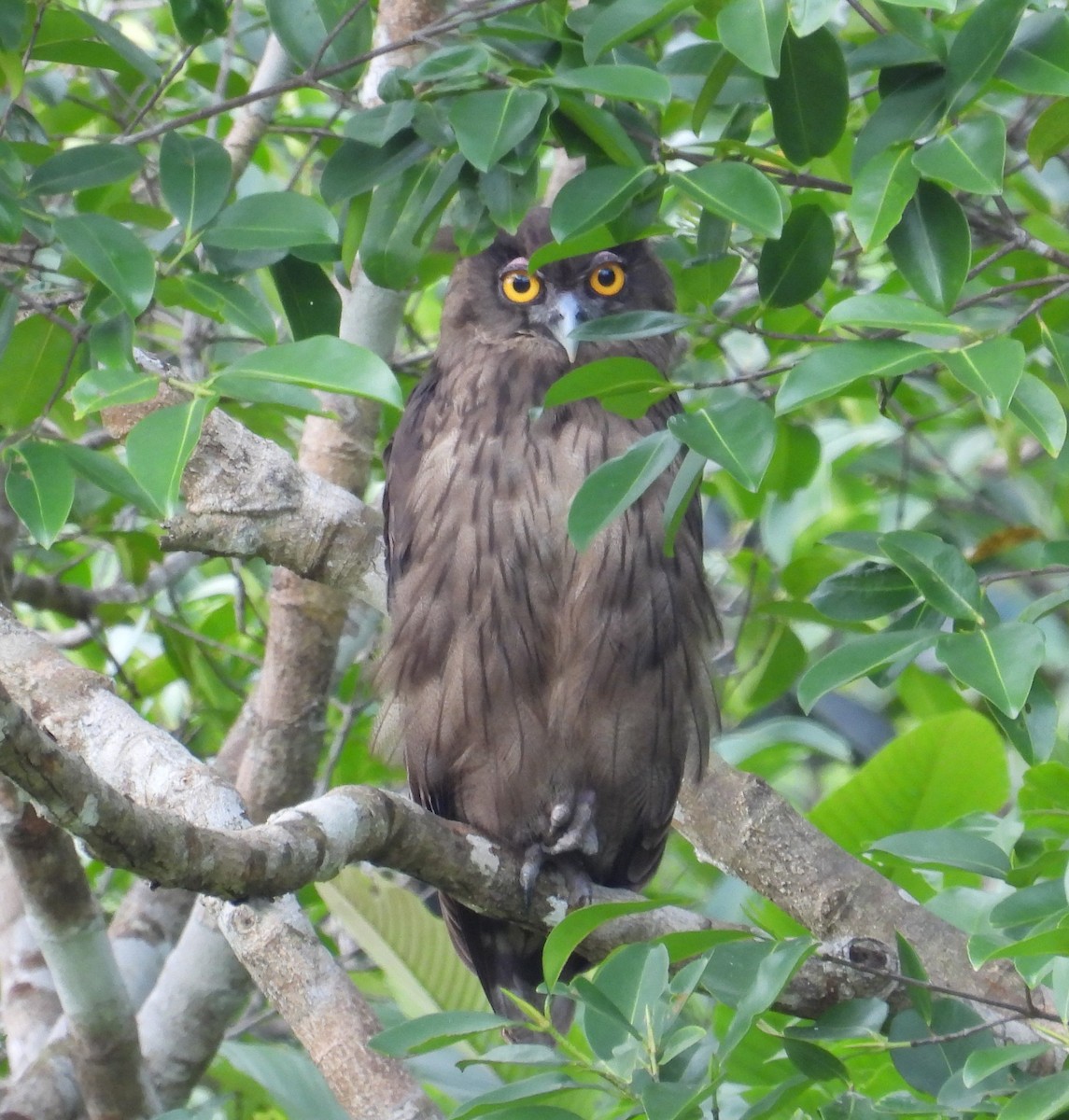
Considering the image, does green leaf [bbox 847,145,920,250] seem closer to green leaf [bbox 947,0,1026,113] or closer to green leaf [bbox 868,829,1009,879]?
green leaf [bbox 947,0,1026,113]

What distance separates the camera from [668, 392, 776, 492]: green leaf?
5.45ft

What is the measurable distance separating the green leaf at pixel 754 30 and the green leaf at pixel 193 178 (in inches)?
31.6

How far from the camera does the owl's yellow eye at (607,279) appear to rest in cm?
343

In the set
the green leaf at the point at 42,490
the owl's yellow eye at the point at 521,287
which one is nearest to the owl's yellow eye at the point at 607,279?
the owl's yellow eye at the point at 521,287

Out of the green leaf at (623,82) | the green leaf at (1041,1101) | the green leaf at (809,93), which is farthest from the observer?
the green leaf at (809,93)

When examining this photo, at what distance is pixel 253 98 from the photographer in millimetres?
2326

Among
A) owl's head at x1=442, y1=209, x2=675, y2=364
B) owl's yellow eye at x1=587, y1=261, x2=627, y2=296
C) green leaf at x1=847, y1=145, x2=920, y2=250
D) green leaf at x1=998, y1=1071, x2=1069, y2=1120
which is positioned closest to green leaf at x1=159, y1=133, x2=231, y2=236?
green leaf at x1=847, y1=145, x2=920, y2=250

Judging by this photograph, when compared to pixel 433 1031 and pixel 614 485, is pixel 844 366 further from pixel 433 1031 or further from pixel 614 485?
pixel 433 1031

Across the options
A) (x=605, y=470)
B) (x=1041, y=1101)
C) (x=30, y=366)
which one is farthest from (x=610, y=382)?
(x=30, y=366)

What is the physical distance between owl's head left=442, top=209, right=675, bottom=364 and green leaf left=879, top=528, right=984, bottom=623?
5.26 feet

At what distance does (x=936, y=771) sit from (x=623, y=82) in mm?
2045

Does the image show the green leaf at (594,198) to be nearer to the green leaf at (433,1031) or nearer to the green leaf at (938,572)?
the green leaf at (938,572)

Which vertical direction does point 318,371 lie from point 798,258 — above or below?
above

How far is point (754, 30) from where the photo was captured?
168 centimetres
